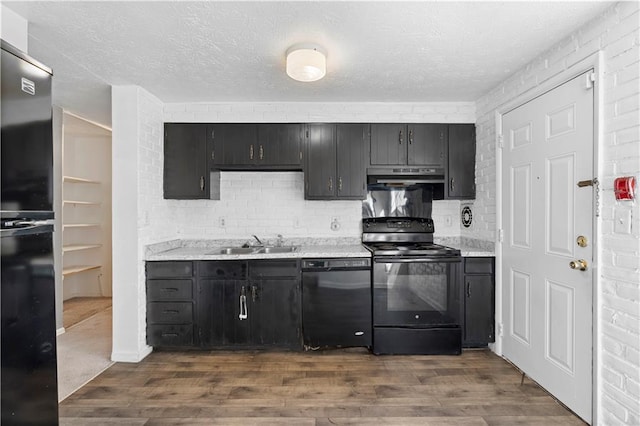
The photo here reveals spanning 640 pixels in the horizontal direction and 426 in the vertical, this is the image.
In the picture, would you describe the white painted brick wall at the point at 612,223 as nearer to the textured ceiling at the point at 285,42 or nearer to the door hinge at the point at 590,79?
the door hinge at the point at 590,79

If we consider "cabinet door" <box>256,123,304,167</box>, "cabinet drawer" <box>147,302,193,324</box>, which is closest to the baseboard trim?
"cabinet drawer" <box>147,302,193,324</box>

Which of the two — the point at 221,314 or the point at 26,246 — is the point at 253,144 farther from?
the point at 26,246

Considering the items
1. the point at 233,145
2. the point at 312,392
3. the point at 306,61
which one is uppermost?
the point at 306,61

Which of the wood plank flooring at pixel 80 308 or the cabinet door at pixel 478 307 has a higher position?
the cabinet door at pixel 478 307

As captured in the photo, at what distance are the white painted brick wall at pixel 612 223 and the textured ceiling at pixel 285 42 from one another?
16 centimetres

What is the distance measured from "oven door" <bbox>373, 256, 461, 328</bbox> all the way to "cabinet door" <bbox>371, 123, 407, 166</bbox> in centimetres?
99

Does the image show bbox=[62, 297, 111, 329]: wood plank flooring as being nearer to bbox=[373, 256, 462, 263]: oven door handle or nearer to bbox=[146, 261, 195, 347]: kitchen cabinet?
bbox=[146, 261, 195, 347]: kitchen cabinet

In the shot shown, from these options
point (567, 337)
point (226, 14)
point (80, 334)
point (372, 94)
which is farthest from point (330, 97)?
point (80, 334)

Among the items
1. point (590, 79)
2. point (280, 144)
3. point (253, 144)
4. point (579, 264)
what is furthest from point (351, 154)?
point (579, 264)

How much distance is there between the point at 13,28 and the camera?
1915 mm

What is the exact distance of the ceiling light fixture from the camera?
2217 millimetres

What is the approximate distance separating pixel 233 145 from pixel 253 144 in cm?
20

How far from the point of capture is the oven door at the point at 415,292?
3.12 metres

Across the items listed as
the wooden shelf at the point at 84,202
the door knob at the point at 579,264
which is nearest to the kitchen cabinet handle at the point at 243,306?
the door knob at the point at 579,264
